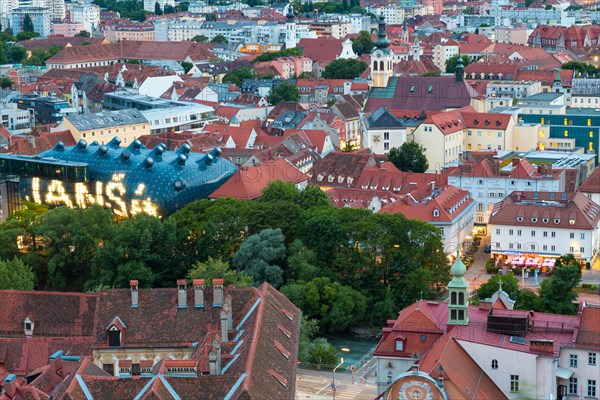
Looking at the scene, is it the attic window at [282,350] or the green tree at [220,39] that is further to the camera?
the green tree at [220,39]

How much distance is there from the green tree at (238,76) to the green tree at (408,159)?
48.6 metres

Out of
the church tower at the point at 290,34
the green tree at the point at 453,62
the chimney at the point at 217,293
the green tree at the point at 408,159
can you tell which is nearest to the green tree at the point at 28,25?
the church tower at the point at 290,34

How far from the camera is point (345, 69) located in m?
124

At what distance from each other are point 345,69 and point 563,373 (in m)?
91.5

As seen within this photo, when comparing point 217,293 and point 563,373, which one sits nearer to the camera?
point 563,373

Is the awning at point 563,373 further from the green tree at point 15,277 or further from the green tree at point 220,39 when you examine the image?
the green tree at point 220,39

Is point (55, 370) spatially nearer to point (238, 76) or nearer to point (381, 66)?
point (381, 66)

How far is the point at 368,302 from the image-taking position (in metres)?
51.7

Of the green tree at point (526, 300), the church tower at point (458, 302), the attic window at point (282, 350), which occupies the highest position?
the church tower at point (458, 302)

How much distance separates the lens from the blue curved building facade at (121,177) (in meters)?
63.2

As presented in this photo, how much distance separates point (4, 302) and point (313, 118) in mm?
46185

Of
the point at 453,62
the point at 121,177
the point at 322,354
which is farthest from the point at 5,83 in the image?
the point at 322,354

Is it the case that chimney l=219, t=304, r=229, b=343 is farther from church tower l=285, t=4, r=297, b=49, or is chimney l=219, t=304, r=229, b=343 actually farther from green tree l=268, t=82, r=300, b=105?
church tower l=285, t=4, r=297, b=49

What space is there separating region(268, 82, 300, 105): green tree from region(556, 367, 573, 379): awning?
245ft
